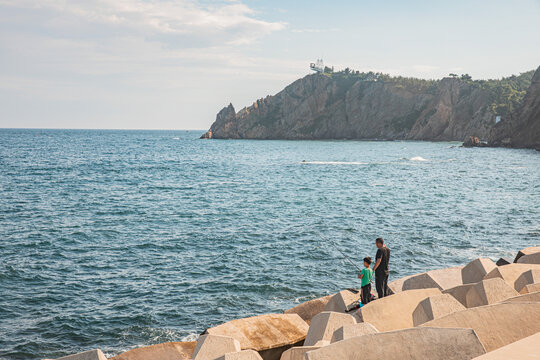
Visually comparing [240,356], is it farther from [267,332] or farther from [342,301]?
[342,301]

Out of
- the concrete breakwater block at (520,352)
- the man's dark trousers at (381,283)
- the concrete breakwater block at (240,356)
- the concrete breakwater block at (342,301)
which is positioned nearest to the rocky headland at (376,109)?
the man's dark trousers at (381,283)

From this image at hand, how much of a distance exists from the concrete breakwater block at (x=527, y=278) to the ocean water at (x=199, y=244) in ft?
20.3

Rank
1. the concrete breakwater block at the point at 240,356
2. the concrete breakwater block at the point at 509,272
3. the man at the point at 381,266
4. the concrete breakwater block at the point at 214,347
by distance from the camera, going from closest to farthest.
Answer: the concrete breakwater block at the point at 240,356 → the concrete breakwater block at the point at 214,347 → the man at the point at 381,266 → the concrete breakwater block at the point at 509,272

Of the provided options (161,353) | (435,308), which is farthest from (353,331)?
(161,353)

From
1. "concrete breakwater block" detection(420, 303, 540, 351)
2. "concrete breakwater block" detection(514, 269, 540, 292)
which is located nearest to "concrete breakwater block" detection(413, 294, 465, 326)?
"concrete breakwater block" detection(420, 303, 540, 351)

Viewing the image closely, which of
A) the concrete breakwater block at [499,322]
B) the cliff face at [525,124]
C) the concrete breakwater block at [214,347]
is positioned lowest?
the concrete breakwater block at [214,347]

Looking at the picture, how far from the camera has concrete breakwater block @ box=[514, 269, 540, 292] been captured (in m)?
10.3

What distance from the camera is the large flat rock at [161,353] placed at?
9.05 meters

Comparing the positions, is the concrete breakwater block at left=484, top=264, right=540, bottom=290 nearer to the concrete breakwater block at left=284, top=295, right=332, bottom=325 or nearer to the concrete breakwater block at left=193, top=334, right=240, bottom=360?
the concrete breakwater block at left=284, top=295, right=332, bottom=325

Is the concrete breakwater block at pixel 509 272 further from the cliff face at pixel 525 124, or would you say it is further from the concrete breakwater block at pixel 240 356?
the cliff face at pixel 525 124

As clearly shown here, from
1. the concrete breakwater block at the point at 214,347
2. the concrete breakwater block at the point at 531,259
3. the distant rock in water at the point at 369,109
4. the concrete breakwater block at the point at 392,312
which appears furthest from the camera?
the distant rock in water at the point at 369,109

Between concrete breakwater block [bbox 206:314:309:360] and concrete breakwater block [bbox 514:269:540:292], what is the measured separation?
5.11 metres

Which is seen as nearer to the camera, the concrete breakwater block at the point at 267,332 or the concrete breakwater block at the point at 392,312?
the concrete breakwater block at the point at 392,312

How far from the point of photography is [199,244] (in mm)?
21266
